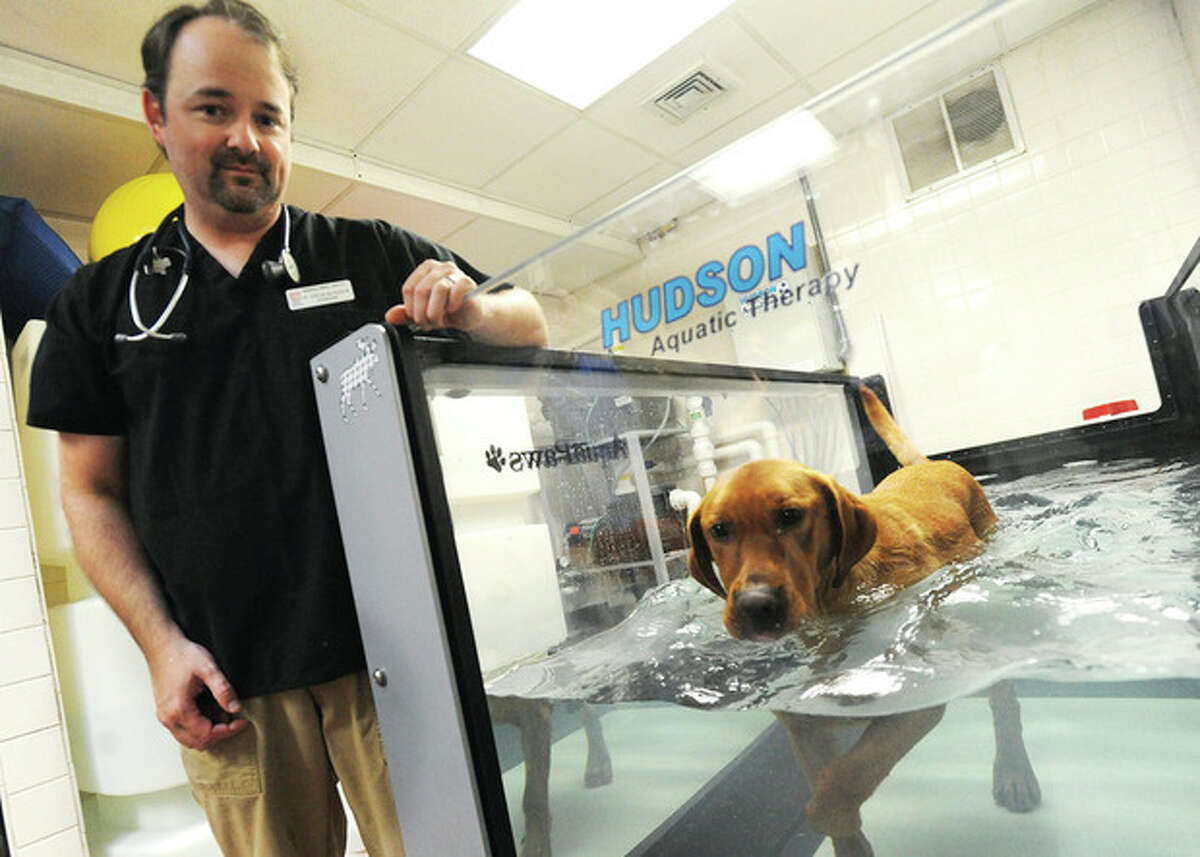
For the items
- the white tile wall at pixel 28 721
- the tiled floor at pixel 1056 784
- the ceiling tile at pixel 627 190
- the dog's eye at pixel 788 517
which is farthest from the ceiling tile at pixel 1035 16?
the ceiling tile at pixel 627 190

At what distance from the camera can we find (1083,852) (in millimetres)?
550

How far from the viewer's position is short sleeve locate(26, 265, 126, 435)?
0.99 m

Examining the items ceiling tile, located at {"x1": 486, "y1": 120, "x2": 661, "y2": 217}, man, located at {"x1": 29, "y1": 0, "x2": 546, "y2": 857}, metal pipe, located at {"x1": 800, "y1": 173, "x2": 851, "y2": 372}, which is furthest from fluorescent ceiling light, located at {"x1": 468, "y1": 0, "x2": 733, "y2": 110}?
metal pipe, located at {"x1": 800, "y1": 173, "x2": 851, "y2": 372}

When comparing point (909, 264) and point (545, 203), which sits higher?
point (545, 203)

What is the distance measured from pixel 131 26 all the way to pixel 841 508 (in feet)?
10.1

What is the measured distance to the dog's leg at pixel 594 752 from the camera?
0.77 meters

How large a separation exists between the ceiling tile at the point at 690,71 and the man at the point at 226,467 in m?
2.52

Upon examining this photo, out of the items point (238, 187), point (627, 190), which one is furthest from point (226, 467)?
point (627, 190)

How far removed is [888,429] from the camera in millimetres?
588

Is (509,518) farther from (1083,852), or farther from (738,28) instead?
(738,28)

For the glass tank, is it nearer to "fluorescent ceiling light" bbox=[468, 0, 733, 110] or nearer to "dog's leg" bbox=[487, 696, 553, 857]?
"dog's leg" bbox=[487, 696, 553, 857]

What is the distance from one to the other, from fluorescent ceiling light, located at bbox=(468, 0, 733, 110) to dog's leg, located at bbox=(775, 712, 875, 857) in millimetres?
2862

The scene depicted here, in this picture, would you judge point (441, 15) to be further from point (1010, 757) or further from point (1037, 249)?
point (1010, 757)

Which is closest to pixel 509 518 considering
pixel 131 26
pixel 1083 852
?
pixel 1083 852
